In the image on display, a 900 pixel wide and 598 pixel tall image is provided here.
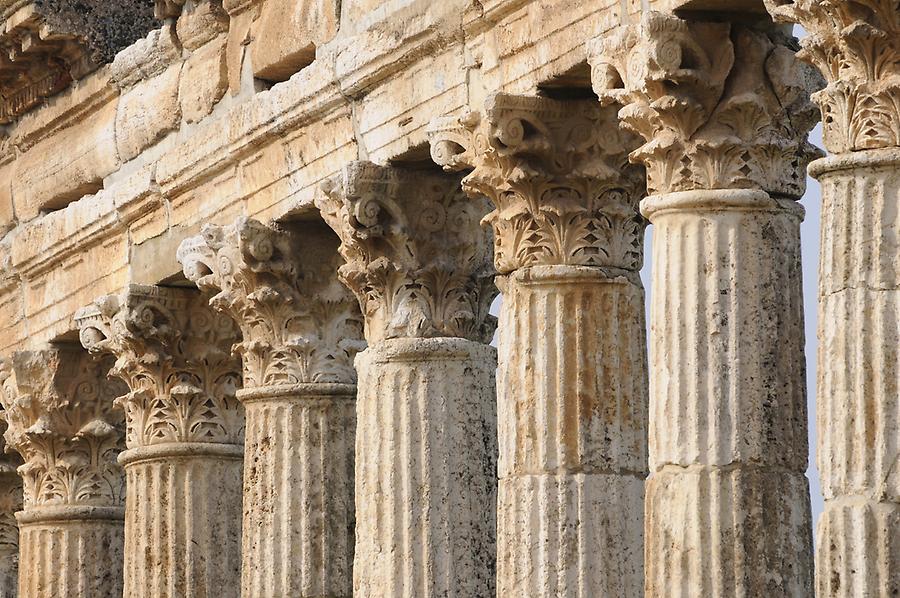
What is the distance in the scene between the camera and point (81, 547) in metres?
31.0

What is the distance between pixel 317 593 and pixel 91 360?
22.0ft

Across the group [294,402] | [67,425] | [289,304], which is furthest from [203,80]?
[67,425]

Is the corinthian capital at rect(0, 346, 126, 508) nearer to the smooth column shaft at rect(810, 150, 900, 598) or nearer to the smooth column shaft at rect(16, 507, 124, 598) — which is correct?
the smooth column shaft at rect(16, 507, 124, 598)

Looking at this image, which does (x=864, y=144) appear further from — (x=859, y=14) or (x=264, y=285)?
(x=264, y=285)

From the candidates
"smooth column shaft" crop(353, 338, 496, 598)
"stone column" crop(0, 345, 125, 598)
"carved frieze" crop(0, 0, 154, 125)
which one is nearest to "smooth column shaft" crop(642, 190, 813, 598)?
"smooth column shaft" crop(353, 338, 496, 598)

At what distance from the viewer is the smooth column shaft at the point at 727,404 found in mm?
19547

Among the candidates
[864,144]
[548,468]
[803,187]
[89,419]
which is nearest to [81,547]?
[89,419]

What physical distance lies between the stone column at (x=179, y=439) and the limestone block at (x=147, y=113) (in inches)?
53.1

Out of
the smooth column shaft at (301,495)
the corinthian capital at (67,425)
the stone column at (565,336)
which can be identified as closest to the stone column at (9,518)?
the corinthian capital at (67,425)

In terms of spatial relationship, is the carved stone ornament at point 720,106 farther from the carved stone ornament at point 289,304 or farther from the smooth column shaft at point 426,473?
the carved stone ornament at point 289,304

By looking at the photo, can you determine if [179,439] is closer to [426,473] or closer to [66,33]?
[66,33]

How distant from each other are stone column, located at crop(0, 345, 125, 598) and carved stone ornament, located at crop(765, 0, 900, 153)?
1375cm

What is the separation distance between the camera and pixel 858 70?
59.6 ft

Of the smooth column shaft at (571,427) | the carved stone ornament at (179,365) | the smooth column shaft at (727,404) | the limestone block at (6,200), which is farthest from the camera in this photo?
the limestone block at (6,200)
